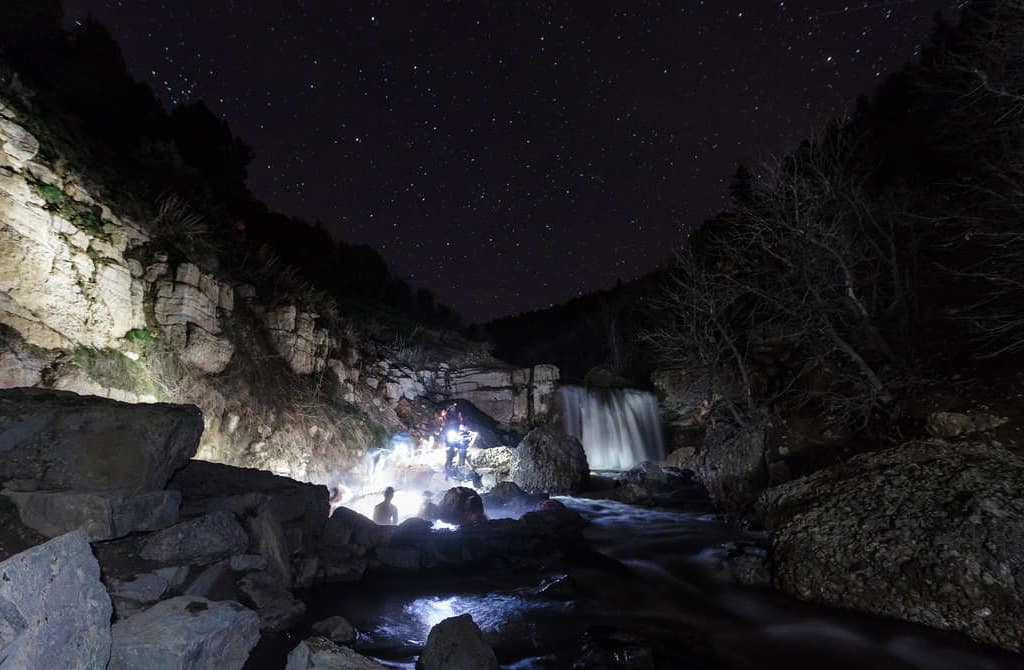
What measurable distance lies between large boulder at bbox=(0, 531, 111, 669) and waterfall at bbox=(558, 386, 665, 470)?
963 inches

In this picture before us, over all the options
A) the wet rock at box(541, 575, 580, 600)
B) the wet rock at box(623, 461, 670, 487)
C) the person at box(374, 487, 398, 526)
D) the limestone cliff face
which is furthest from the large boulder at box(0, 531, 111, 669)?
the wet rock at box(623, 461, 670, 487)

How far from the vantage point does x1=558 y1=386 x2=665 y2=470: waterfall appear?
88.0 ft

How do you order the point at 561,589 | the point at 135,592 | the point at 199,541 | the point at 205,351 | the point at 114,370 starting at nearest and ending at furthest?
the point at 135,592 < the point at 199,541 < the point at 561,589 < the point at 114,370 < the point at 205,351

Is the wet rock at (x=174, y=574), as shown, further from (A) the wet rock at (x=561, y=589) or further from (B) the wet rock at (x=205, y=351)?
(B) the wet rock at (x=205, y=351)

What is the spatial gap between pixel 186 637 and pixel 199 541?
2.71 meters

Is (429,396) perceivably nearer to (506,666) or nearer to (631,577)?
(631,577)

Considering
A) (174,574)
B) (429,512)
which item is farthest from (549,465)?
(174,574)

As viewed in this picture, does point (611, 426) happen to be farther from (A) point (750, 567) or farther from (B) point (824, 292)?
(A) point (750, 567)

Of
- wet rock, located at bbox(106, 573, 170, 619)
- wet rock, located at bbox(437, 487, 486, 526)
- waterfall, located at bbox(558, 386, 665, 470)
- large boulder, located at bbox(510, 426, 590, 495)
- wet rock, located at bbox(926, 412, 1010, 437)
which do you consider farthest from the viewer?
waterfall, located at bbox(558, 386, 665, 470)

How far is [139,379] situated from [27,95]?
798 cm

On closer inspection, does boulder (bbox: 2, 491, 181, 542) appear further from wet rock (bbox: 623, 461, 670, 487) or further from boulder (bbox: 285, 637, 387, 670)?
wet rock (bbox: 623, 461, 670, 487)

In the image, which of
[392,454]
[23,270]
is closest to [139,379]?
[23,270]

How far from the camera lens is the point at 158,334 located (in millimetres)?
12016

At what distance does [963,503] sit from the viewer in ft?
21.3
